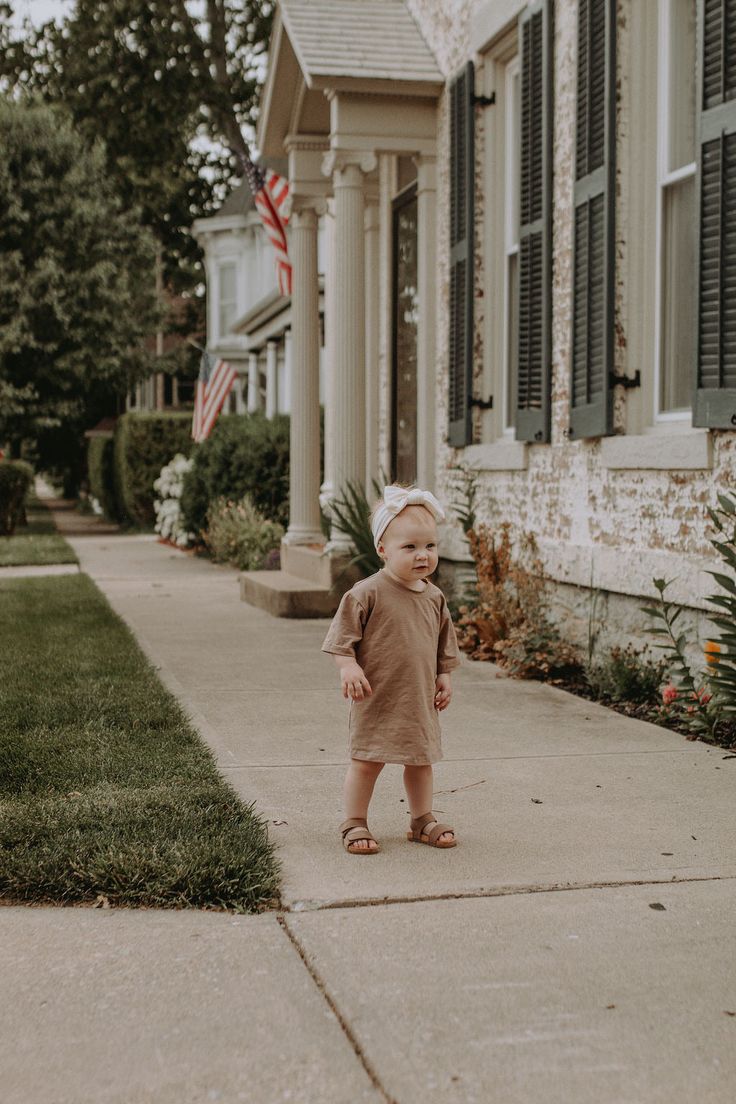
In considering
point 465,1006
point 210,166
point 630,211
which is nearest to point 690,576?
point 630,211

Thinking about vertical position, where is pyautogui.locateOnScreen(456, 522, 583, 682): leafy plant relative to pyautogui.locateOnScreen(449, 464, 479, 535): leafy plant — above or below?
below

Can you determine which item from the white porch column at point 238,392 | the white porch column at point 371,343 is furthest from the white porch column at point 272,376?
the white porch column at point 371,343

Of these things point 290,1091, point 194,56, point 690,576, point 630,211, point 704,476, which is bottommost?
point 290,1091

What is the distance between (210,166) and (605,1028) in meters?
36.7

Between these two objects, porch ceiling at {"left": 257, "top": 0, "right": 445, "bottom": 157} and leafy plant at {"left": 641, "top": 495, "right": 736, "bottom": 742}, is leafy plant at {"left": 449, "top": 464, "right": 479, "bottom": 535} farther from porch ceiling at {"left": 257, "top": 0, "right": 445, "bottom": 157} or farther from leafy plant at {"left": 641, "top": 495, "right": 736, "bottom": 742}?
porch ceiling at {"left": 257, "top": 0, "right": 445, "bottom": 157}

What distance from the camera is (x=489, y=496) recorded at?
28.7 feet

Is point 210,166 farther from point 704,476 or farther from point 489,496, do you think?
point 704,476

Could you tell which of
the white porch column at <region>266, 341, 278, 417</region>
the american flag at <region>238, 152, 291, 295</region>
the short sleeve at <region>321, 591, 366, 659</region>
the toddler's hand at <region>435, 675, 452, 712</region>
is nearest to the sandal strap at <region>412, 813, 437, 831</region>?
the toddler's hand at <region>435, 675, 452, 712</region>

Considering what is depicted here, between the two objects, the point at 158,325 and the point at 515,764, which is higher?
the point at 158,325

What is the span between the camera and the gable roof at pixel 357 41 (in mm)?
9578

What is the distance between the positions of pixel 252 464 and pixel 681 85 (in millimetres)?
9793

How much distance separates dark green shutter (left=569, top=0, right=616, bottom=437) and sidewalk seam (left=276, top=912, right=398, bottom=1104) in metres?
4.13

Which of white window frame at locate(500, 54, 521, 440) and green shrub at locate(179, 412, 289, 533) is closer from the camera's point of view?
white window frame at locate(500, 54, 521, 440)

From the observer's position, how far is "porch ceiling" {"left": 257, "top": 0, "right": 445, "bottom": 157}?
31.5ft
